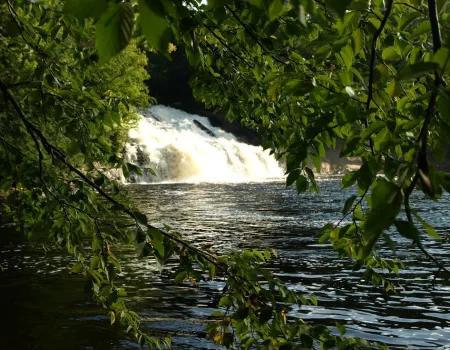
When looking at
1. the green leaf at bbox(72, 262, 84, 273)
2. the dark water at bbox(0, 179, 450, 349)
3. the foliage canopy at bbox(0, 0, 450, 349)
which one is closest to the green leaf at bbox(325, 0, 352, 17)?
the foliage canopy at bbox(0, 0, 450, 349)

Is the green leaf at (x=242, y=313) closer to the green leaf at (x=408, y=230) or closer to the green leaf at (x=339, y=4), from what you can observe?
the green leaf at (x=408, y=230)

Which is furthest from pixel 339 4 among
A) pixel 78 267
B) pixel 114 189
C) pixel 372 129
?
pixel 78 267

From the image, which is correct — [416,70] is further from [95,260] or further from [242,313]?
[95,260]

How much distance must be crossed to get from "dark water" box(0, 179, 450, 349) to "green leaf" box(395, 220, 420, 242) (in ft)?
9.49

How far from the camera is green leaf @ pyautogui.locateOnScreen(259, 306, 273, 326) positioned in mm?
2731

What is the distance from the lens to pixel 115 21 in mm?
1060

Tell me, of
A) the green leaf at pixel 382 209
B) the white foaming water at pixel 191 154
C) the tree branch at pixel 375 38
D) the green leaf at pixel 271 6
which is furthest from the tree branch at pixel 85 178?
the white foaming water at pixel 191 154

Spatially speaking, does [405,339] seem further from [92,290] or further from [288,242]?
[288,242]

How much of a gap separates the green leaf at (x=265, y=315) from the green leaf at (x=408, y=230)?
5.20 feet

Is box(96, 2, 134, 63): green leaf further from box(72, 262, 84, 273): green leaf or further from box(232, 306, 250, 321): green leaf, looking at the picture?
box(72, 262, 84, 273): green leaf

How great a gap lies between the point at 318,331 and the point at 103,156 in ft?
6.32

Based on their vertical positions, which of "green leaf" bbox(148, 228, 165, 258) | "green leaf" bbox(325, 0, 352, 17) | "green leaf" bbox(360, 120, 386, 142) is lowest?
"green leaf" bbox(148, 228, 165, 258)

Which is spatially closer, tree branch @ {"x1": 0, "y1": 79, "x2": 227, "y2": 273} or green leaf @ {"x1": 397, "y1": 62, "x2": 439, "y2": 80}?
green leaf @ {"x1": 397, "y1": 62, "x2": 439, "y2": 80}

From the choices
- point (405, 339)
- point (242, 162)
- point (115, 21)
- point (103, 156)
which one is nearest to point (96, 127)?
point (103, 156)
